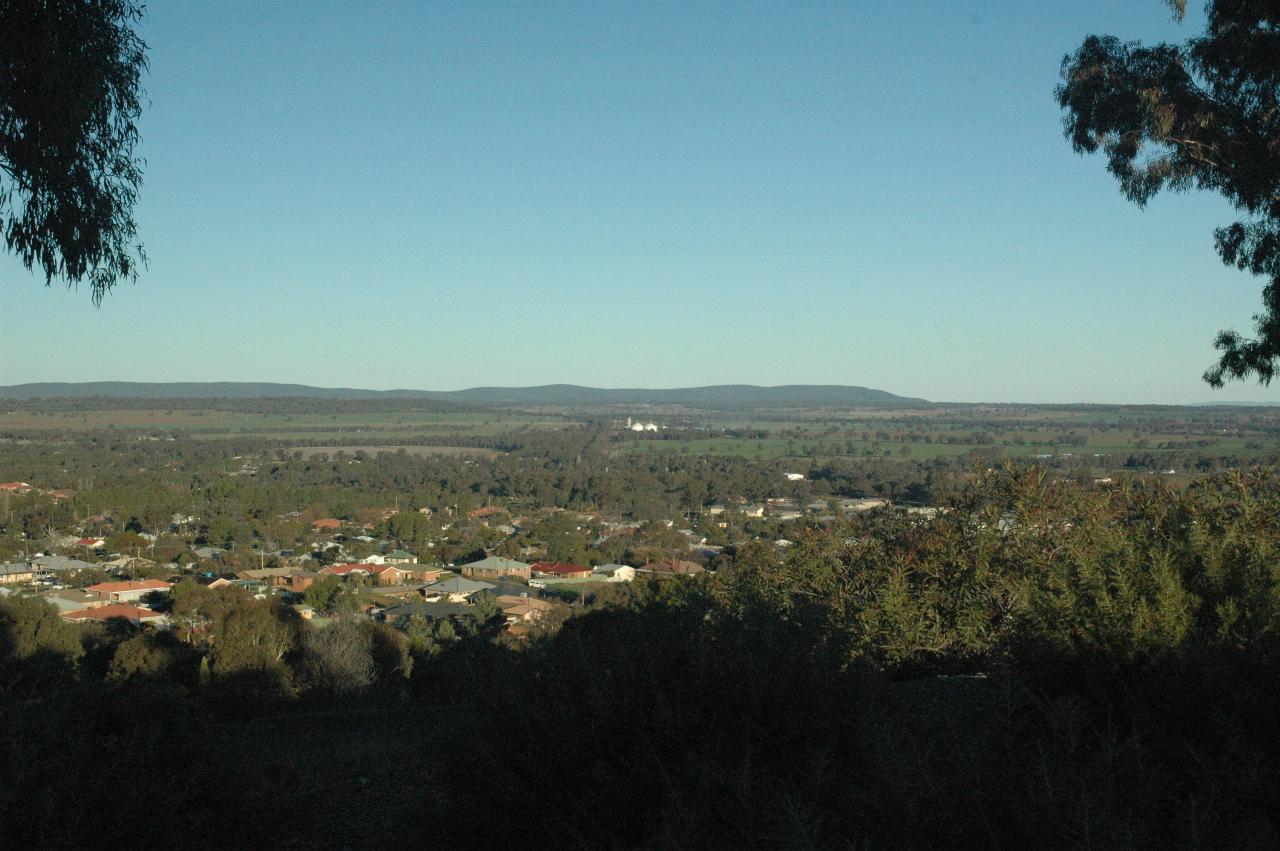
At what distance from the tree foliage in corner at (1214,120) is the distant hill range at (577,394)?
106 meters

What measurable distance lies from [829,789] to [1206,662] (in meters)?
1.49

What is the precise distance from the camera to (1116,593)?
4.28 metres

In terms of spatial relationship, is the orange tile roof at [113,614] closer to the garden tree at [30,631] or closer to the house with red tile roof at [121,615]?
the house with red tile roof at [121,615]

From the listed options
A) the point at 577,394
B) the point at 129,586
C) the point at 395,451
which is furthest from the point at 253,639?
the point at 577,394

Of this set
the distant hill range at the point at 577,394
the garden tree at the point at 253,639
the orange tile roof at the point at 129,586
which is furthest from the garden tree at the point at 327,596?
the distant hill range at the point at 577,394

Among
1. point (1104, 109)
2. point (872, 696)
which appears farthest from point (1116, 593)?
point (1104, 109)

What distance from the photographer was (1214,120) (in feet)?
33.9

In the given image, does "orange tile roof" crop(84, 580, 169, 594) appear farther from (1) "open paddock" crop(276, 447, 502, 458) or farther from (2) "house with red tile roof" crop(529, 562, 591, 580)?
(1) "open paddock" crop(276, 447, 502, 458)

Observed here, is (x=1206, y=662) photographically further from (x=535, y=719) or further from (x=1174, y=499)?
(x=1174, y=499)

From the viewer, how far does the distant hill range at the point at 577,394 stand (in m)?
110

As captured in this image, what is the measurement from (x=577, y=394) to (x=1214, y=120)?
140949 mm

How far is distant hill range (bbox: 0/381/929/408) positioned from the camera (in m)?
110

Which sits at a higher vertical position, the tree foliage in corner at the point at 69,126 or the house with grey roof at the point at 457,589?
the tree foliage in corner at the point at 69,126

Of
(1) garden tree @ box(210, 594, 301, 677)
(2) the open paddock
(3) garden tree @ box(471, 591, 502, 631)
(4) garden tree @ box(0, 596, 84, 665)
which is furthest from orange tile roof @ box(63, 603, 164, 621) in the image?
(2) the open paddock
